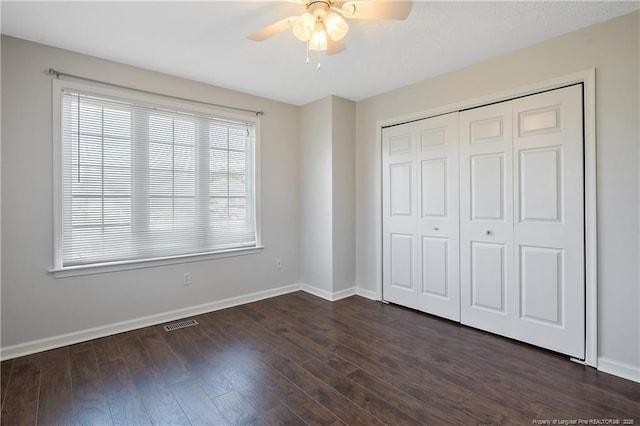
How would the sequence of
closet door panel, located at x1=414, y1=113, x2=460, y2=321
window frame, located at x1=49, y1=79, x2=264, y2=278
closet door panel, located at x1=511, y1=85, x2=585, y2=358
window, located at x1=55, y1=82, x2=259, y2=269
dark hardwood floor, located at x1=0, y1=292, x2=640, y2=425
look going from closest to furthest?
dark hardwood floor, located at x1=0, y1=292, x2=640, y2=425 → closet door panel, located at x1=511, y1=85, x2=585, y2=358 → window frame, located at x1=49, y1=79, x2=264, y2=278 → window, located at x1=55, y1=82, x2=259, y2=269 → closet door panel, located at x1=414, y1=113, x2=460, y2=321

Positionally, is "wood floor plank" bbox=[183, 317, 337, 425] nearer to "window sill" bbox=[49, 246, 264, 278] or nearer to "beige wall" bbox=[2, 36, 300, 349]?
"beige wall" bbox=[2, 36, 300, 349]

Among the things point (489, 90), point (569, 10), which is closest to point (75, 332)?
point (489, 90)

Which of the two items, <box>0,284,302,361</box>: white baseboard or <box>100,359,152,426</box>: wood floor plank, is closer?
<box>100,359,152,426</box>: wood floor plank

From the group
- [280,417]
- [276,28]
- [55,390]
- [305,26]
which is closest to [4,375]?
[55,390]

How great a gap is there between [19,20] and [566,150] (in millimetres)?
4183

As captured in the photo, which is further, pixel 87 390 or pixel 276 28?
pixel 87 390

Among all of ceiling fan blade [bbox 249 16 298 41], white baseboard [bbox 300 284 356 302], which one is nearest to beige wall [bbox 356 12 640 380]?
ceiling fan blade [bbox 249 16 298 41]

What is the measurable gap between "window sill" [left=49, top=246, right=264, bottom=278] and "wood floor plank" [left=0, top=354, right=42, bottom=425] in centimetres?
67

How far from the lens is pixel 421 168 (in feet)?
11.5

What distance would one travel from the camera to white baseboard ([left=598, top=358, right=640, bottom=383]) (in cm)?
220

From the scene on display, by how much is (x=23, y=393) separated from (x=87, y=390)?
1.26ft

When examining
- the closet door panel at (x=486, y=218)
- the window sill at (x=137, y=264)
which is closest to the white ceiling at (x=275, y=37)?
the closet door panel at (x=486, y=218)

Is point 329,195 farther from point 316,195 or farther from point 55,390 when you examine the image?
point 55,390

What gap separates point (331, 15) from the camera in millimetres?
1883
